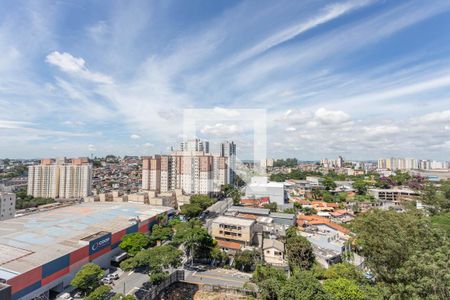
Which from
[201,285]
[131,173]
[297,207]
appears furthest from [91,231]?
[131,173]

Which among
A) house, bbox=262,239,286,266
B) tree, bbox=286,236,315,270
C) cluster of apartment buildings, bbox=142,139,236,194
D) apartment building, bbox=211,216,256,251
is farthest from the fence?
cluster of apartment buildings, bbox=142,139,236,194

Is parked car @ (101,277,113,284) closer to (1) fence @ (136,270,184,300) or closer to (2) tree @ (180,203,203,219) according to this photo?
(1) fence @ (136,270,184,300)

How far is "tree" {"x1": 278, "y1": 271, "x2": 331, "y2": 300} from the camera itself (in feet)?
19.1

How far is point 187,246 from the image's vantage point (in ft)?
36.3

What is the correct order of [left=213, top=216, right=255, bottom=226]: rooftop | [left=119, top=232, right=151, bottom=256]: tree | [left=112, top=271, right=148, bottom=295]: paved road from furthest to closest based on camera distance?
[left=213, top=216, right=255, bottom=226]: rooftop → [left=119, top=232, right=151, bottom=256]: tree → [left=112, top=271, right=148, bottom=295]: paved road

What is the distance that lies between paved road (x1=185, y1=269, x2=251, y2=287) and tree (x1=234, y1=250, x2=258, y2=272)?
1.09ft

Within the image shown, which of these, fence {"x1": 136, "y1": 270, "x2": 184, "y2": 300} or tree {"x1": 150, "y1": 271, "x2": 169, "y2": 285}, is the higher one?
tree {"x1": 150, "y1": 271, "x2": 169, "y2": 285}

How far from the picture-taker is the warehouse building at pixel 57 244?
7161mm

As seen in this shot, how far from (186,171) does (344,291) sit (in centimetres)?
1915

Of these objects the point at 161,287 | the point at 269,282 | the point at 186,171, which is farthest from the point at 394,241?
the point at 186,171

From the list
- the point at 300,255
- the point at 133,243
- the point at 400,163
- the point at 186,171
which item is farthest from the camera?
the point at 400,163

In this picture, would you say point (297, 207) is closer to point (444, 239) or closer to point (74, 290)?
point (444, 239)

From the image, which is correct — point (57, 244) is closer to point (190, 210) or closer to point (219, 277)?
point (219, 277)

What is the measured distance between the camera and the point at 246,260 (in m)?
9.95
